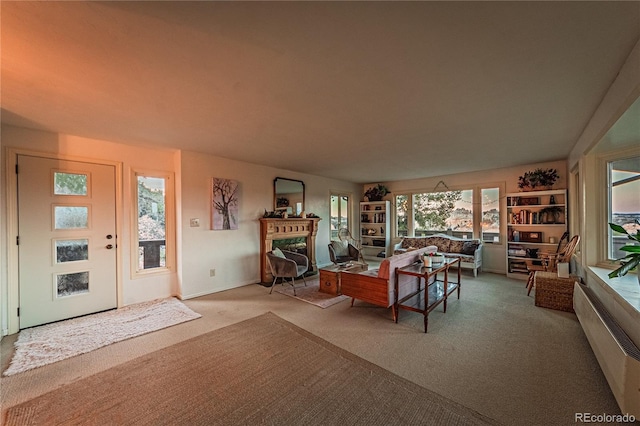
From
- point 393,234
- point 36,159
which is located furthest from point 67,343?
point 393,234

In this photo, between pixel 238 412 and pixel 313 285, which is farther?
pixel 313 285

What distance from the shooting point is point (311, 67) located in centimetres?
175

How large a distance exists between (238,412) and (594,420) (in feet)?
7.51

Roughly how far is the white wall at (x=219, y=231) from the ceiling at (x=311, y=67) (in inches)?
40.0

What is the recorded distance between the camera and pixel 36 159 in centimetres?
301

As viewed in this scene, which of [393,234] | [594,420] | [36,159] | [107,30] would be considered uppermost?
[107,30]

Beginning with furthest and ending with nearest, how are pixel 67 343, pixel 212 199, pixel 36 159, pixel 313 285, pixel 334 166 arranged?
pixel 334 166 → pixel 313 285 → pixel 212 199 → pixel 36 159 → pixel 67 343

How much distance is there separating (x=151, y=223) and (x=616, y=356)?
521 centimetres

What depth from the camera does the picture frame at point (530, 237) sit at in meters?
5.03

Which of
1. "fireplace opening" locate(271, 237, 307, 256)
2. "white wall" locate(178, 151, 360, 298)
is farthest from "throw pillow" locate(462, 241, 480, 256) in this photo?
"white wall" locate(178, 151, 360, 298)

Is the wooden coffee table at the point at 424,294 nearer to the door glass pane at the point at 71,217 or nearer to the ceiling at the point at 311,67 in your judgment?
the ceiling at the point at 311,67

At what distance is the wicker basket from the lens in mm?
3260

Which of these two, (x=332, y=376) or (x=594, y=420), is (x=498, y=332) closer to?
(x=594, y=420)

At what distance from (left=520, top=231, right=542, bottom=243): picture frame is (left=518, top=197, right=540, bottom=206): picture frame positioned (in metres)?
0.59
